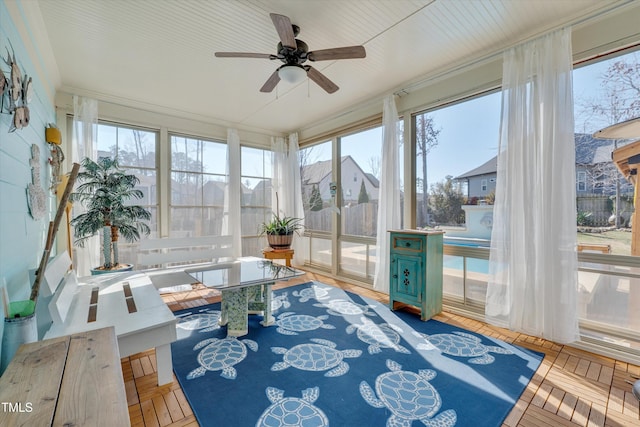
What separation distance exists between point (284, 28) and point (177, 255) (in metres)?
3.16

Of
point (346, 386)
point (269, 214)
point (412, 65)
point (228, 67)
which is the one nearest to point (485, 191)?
point (412, 65)

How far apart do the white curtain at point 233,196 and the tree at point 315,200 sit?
1369 millimetres

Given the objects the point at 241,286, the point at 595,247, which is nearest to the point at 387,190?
the point at 595,247

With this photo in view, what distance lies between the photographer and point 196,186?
4.62 metres

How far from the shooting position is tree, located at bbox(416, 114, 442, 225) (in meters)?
3.51

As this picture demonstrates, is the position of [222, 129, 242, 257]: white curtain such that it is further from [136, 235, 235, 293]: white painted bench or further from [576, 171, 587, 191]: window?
[576, 171, 587, 191]: window

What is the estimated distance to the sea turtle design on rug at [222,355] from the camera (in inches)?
79.6

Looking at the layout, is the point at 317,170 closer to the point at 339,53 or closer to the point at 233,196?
the point at 233,196

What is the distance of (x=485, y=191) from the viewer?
3039 mm

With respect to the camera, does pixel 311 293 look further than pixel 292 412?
Yes

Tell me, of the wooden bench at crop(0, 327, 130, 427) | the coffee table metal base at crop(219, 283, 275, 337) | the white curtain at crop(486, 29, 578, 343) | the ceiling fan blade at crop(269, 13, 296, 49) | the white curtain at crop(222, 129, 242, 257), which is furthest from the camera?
the white curtain at crop(222, 129, 242, 257)

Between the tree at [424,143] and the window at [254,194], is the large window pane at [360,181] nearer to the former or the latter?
the tree at [424,143]

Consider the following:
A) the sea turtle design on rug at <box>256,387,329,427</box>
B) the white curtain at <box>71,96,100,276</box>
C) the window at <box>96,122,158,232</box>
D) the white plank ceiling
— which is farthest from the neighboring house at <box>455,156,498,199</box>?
the white curtain at <box>71,96,100,276</box>

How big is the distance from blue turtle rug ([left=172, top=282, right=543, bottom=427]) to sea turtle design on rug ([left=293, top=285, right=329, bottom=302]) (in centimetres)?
66
